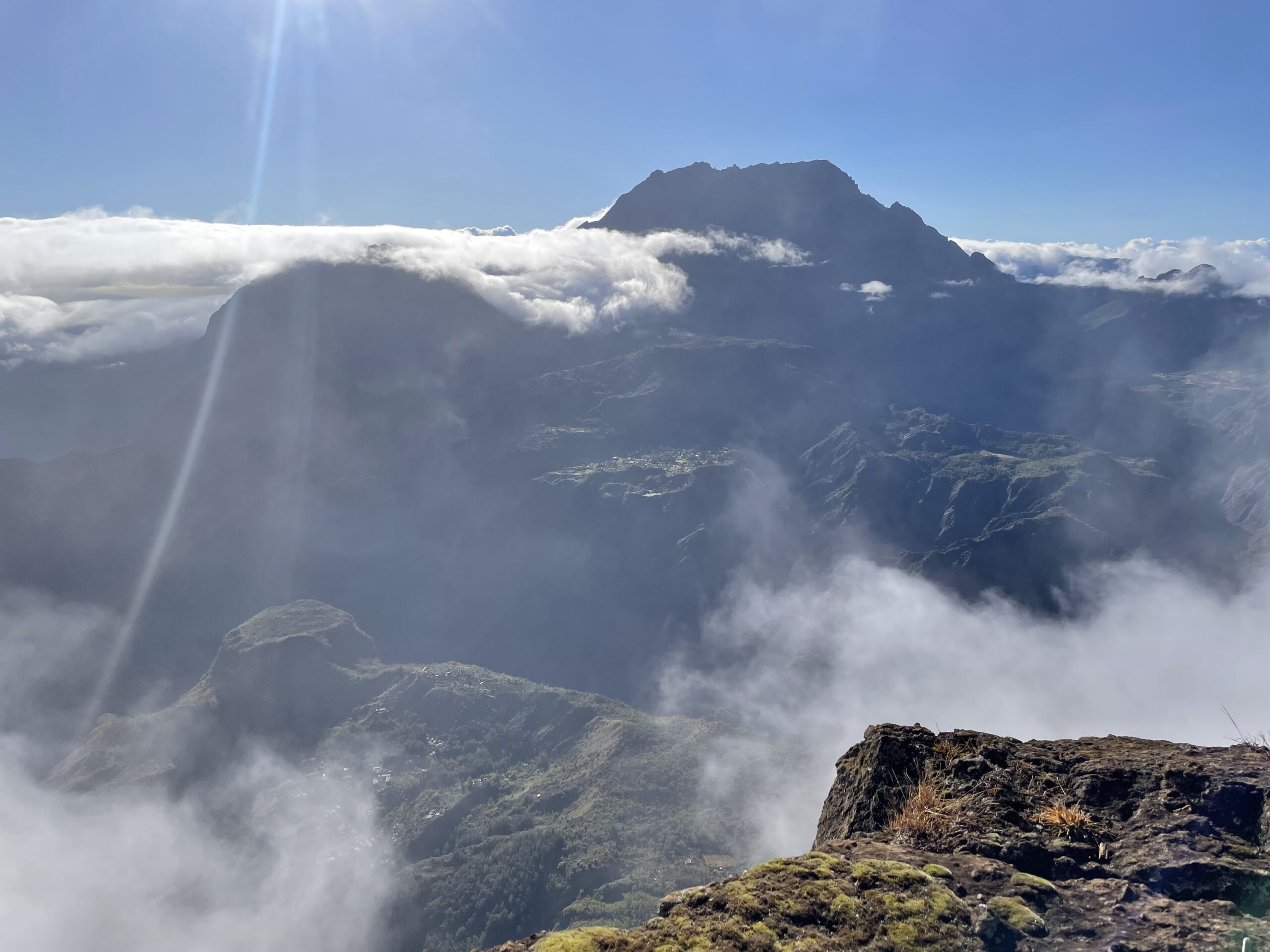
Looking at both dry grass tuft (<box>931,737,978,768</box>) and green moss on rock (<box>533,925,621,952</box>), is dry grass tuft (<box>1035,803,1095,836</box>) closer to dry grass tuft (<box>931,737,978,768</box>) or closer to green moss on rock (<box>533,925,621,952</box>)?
dry grass tuft (<box>931,737,978,768</box>)

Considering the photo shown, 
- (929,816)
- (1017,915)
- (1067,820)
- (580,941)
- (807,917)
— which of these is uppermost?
(1067,820)

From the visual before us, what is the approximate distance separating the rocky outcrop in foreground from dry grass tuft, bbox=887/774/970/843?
1.6 inches

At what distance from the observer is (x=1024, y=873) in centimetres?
1562

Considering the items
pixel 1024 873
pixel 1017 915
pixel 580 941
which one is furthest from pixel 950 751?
pixel 580 941

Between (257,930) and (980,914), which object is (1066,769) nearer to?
(980,914)

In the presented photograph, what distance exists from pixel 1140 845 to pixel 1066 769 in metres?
3.62

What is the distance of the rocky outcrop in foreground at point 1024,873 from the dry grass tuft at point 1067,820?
31 mm

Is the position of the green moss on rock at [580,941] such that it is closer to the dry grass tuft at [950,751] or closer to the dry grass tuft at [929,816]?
the dry grass tuft at [929,816]

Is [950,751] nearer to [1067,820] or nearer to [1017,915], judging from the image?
[1067,820]

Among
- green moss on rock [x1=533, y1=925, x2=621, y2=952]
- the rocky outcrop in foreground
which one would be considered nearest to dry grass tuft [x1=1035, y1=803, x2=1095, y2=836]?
the rocky outcrop in foreground

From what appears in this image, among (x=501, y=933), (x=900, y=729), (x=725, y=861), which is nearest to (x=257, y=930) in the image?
(x=501, y=933)

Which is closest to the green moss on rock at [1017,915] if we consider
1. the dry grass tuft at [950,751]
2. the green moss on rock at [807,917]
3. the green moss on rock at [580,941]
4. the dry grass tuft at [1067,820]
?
the green moss on rock at [807,917]

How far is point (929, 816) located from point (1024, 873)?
107 inches

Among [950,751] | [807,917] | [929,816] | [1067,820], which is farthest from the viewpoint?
[950,751]
